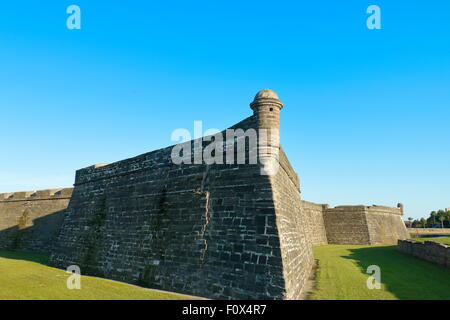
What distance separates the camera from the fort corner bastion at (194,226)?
842 centimetres

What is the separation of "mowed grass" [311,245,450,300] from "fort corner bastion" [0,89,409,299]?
1.07 m

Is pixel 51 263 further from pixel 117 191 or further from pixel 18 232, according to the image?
pixel 18 232

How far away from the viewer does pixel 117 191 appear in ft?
47.6

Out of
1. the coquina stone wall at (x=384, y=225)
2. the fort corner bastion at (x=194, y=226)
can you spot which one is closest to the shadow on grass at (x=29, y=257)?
the fort corner bastion at (x=194, y=226)

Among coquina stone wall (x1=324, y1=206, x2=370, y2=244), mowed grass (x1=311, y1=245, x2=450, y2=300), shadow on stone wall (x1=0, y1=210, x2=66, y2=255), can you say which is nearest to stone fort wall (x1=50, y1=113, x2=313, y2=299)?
mowed grass (x1=311, y1=245, x2=450, y2=300)

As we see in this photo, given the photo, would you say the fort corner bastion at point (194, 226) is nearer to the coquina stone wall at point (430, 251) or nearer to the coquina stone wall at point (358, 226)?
the coquina stone wall at point (430, 251)

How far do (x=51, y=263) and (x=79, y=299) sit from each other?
9220mm

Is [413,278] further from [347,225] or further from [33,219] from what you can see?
[33,219]

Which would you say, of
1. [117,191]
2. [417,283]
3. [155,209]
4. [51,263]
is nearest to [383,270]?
[417,283]

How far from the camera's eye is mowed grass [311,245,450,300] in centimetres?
898

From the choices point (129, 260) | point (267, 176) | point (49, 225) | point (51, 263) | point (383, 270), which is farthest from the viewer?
point (49, 225)

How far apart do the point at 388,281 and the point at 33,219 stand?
27334 mm
